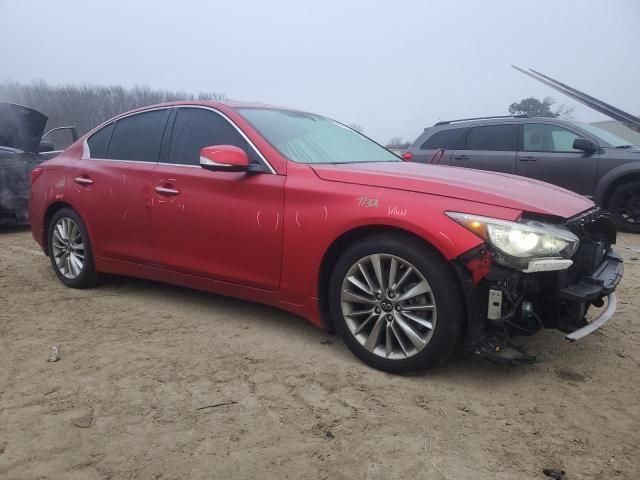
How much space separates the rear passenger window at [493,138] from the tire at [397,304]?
220 inches

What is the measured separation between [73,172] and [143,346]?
191cm

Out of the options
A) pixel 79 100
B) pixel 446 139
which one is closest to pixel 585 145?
pixel 446 139

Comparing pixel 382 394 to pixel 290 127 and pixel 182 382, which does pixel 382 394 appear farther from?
pixel 290 127

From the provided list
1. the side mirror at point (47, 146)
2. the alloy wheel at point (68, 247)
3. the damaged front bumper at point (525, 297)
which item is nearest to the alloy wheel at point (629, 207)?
the damaged front bumper at point (525, 297)

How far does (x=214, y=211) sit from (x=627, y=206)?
604 centimetres

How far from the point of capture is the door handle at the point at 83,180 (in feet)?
13.3

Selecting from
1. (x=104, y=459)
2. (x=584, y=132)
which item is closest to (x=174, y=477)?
(x=104, y=459)

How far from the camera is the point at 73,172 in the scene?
423cm

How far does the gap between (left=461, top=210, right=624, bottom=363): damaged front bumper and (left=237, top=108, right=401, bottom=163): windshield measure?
133 cm

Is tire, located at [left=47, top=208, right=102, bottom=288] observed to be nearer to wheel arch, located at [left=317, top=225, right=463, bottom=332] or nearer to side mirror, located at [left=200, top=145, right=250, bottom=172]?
side mirror, located at [left=200, top=145, right=250, bottom=172]

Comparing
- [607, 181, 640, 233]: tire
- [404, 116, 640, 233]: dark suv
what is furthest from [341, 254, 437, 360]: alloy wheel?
[607, 181, 640, 233]: tire

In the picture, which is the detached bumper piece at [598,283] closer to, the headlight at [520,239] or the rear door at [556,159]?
the headlight at [520,239]

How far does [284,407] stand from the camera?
2.39 meters

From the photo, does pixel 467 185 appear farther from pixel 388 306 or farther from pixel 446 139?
pixel 446 139
